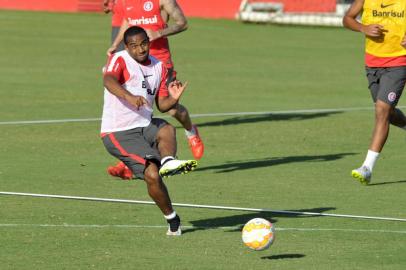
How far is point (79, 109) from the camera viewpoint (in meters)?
20.9

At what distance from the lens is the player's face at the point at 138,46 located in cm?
1110

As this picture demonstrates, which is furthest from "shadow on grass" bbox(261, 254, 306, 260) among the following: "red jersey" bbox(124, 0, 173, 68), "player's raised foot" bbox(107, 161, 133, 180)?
"red jersey" bbox(124, 0, 173, 68)

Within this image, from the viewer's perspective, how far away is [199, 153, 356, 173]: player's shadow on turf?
15.2 metres

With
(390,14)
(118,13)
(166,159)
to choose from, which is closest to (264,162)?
(390,14)

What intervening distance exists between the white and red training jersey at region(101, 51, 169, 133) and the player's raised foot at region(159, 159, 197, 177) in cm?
66

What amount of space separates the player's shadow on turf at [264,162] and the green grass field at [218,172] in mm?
25

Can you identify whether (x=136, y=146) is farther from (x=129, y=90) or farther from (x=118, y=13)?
(x=118, y=13)

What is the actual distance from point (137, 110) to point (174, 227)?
3.85 ft

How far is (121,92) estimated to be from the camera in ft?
35.8

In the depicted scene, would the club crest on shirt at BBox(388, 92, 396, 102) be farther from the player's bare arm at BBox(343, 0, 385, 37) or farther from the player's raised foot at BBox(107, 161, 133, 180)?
the player's raised foot at BBox(107, 161, 133, 180)

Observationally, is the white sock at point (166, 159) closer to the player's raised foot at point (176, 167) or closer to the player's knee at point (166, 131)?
the player's raised foot at point (176, 167)

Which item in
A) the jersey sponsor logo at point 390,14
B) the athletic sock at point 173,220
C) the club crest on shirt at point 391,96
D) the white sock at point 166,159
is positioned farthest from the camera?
the jersey sponsor logo at point 390,14

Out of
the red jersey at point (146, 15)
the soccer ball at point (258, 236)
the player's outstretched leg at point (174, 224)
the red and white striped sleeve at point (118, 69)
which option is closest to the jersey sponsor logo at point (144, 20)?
the red jersey at point (146, 15)

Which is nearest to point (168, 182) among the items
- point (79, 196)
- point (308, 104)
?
point (79, 196)
